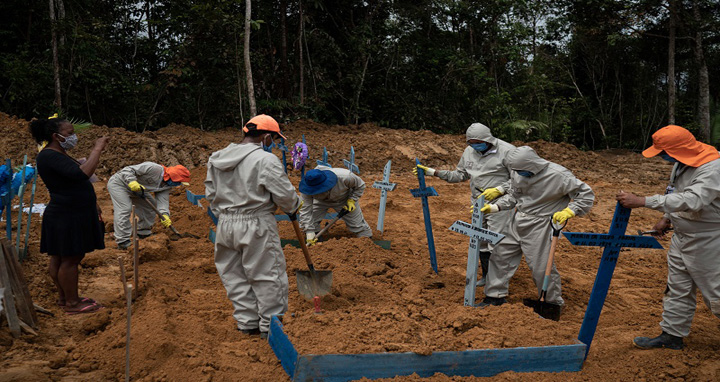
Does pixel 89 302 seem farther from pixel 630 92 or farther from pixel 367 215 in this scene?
pixel 630 92

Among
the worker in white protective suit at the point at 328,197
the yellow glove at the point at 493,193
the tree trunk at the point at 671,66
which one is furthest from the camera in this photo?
the tree trunk at the point at 671,66

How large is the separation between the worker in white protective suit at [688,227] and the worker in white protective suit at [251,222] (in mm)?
2614

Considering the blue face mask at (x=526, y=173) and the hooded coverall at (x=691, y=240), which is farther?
the blue face mask at (x=526, y=173)

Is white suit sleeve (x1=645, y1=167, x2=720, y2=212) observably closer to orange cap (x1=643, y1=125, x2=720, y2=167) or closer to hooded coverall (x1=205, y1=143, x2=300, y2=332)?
orange cap (x1=643, y1=125, x2=720, y2=167)

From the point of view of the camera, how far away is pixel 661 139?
3881mm

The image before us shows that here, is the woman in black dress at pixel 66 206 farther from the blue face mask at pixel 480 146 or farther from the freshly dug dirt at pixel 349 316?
the blue face mask at pixel 480 146

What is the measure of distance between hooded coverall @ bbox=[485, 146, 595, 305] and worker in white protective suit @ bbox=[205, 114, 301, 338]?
6.77 ft

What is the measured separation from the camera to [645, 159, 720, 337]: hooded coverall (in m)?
3.64

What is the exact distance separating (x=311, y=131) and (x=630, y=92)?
36.1ft

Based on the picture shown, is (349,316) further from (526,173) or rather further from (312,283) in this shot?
(526,173)

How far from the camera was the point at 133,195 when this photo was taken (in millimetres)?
6832

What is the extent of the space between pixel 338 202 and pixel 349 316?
3150 mm

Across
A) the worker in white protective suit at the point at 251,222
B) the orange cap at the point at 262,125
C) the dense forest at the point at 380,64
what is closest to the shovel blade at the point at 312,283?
the worker in white protective suit at the point at 251,222

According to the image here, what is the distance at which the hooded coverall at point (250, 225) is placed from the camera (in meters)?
3.94
